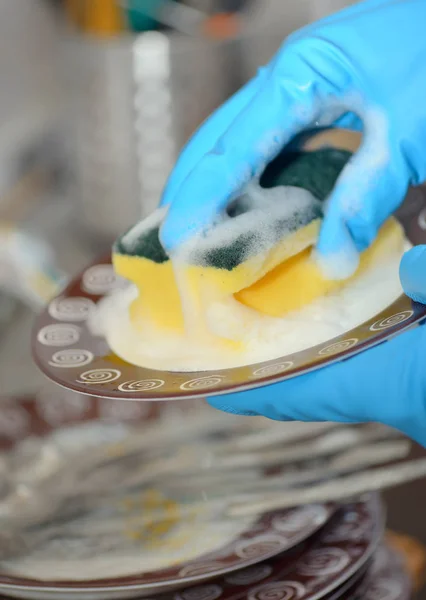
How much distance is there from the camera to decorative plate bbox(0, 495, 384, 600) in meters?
0.53

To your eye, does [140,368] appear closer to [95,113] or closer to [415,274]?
[415,274]

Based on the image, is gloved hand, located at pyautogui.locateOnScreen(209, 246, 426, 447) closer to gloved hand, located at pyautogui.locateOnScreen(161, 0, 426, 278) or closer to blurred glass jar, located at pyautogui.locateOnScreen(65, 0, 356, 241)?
gloved hand, located at pyautogui.locateOnScreen(161, 0, 426, 278)

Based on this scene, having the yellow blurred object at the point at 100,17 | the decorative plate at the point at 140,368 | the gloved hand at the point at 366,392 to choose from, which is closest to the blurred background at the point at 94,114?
the yellow blurred object at the point at 100,17

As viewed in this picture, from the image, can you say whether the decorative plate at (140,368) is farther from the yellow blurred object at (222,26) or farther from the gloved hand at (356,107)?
the yellow blurred object at (222,26)

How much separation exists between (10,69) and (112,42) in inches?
10.7

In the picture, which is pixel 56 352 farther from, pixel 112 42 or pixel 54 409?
pixel 112 42

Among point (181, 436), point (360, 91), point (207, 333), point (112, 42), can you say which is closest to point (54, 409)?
point (181, 436)

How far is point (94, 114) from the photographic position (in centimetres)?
110

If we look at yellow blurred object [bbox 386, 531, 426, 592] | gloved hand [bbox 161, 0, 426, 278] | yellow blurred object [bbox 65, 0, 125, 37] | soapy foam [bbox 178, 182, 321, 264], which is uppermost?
gloved hand [bbox 161, 0, 426, 278]

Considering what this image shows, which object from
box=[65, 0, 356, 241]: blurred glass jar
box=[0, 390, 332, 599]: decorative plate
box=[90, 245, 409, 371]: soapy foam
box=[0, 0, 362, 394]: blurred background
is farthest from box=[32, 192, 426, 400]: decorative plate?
box=[65, 0, 356, 241]: blurred glass jar

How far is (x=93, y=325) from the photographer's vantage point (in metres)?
0.61

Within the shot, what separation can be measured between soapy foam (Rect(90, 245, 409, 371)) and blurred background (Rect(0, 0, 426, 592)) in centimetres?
38

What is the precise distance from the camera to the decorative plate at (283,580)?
0.53m

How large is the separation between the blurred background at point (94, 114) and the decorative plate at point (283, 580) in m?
0.41
